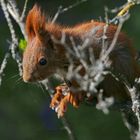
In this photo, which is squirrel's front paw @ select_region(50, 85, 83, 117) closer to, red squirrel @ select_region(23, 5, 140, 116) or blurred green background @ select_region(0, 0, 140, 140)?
red squirrel @ select_region(23, 5, 140, 116)

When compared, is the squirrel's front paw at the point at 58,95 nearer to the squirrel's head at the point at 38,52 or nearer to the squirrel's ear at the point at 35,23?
the squirrel's head at the point at 38,52

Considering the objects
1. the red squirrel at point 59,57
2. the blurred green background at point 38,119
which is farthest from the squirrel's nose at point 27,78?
the blurred green background at point 38,119

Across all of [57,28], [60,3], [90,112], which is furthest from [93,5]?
[57,28]

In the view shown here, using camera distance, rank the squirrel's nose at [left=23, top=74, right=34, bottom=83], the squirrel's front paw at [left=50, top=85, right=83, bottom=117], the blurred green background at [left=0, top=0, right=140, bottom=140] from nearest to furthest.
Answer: the squirrel's nose at [left=23, top=74, right=34, bottom=83] < the squirrel's front paw at [left=50, top=85, right=83, bottom=117] < the blurred green background at [left=0, top=0, right=140, bottom=140]

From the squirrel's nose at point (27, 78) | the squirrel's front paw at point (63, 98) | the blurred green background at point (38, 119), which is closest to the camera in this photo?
the squirrel's nose at point (27, 78)

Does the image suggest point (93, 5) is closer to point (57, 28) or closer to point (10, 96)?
point (10, 96)

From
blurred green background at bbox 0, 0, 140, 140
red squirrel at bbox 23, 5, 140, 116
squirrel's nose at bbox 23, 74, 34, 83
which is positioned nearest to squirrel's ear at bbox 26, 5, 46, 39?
red squirrel at bbox 23, 5, 140, 116

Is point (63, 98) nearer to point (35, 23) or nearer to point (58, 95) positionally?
point (58, 95)
